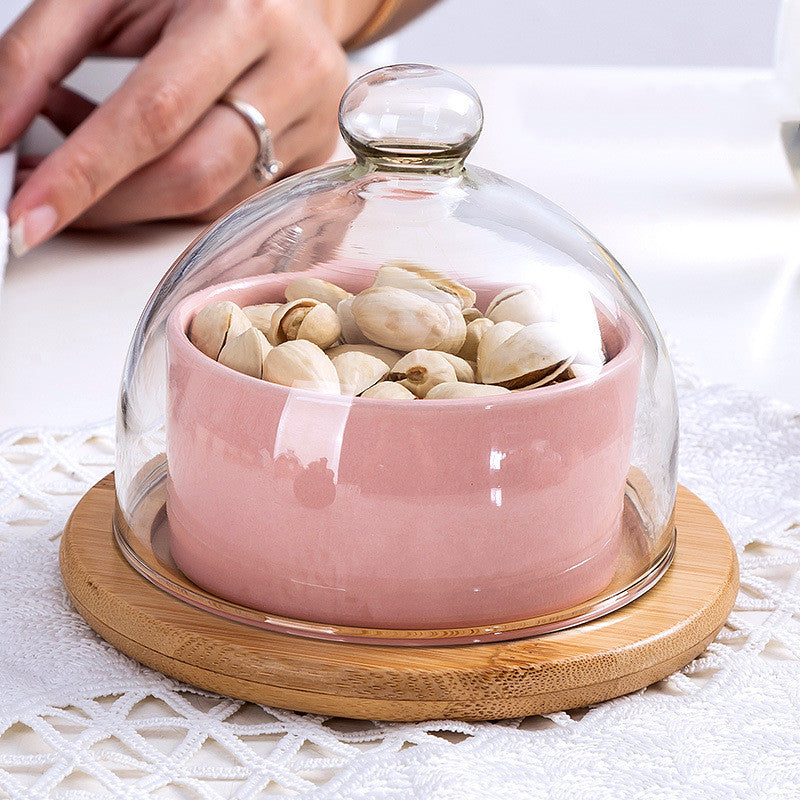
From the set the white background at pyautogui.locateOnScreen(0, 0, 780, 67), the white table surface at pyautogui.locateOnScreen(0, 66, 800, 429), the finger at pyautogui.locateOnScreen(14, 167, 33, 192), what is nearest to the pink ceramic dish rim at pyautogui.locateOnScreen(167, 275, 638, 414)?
the white table surface at pyautogui.locateOnScreen(0, 66, 800, 429)

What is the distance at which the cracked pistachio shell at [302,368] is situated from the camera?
259mm

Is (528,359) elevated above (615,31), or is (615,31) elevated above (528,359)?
(528,359)

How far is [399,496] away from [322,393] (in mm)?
29

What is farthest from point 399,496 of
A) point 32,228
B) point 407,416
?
point 32,228

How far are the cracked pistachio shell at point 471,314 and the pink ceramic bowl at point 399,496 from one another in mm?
36

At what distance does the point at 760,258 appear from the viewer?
0.65 metres

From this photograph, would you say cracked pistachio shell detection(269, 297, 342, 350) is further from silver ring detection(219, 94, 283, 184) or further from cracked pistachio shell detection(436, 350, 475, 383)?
silver ring detection(219, 94, 283, 184)

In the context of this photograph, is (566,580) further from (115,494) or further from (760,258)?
(760,258)

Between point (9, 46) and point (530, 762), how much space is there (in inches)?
21.7

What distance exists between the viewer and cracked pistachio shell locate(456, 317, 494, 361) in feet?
0.92

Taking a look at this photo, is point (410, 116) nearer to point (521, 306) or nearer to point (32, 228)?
point (521, 306)

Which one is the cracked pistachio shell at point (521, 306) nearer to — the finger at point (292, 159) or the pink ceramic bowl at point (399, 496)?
the pink ceramic bowl at point (399, 496)

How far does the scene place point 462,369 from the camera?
270 mm

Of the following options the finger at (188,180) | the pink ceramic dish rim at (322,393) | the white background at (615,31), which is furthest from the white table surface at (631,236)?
the white background at (615,31)
